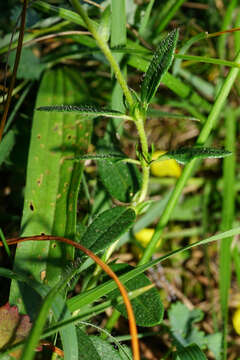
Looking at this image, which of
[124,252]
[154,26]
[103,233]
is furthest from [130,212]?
[154,26]

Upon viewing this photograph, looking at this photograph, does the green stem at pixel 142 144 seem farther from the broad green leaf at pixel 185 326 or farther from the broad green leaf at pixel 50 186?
the broad green leaf at pixel 185 326

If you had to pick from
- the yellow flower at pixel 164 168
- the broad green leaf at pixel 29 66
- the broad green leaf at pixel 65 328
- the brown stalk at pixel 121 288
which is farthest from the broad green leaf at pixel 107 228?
the yellow flower at pixel 164 168

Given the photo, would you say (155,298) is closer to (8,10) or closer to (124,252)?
(124,252)

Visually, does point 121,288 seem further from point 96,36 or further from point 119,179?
point 96,36

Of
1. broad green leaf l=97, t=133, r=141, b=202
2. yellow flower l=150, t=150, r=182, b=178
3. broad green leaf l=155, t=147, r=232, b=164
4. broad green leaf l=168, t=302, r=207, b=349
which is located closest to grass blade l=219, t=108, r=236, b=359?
broad green leaf l=168, t=302, r=207, b=349

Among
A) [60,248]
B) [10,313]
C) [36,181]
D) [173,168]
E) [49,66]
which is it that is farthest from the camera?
[173,168]

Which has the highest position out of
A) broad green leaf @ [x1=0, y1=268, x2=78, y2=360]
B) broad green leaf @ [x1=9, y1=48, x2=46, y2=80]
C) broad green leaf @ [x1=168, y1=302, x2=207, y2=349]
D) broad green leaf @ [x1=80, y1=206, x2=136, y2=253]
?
broad green leaf @ [x1=9, y1=48, x2=46, y2=80]

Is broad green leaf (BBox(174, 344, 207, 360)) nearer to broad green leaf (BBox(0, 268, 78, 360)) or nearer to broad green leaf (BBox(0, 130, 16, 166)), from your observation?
broad green leaf (BBox(0, 268, 78, 360))
